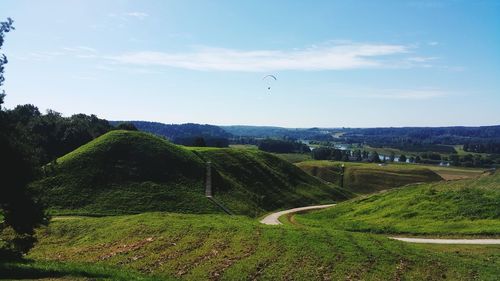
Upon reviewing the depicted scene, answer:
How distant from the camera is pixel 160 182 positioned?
66812mm

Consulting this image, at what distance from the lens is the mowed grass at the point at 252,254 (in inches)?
980

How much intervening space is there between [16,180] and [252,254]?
14.2m

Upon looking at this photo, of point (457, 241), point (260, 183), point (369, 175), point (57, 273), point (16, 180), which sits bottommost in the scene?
point (369, 175)

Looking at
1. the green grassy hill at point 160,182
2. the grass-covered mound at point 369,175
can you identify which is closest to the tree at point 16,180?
the green grassy hill at point 160,182

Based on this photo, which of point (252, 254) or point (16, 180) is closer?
point (16, 180)

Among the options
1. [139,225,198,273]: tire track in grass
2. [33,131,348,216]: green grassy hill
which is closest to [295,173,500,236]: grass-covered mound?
[139,225,198,273]: tire track in grass

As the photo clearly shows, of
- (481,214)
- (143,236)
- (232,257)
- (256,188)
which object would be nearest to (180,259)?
(232,257)

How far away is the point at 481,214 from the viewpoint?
136 ft

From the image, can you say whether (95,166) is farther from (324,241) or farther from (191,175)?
(324,241)

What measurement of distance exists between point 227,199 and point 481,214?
117 ft

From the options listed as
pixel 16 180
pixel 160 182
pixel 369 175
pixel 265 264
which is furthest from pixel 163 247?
pixel 369 175

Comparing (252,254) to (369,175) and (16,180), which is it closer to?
(16,180)

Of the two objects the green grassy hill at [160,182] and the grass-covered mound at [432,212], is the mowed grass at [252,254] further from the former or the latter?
the green grassy hill at [160,182]

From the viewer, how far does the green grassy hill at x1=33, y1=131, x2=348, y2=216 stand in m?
58.2
